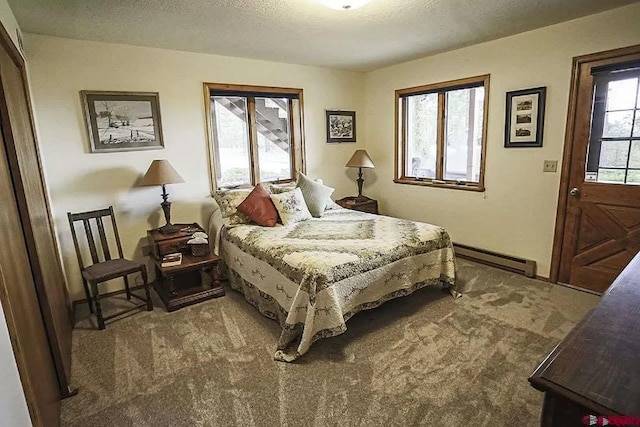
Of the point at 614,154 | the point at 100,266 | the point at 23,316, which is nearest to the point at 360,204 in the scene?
the point at 614,154

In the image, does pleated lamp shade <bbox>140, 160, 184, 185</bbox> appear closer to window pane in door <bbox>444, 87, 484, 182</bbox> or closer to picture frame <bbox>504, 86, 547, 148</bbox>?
window pane in door <bbox>444, 87, 484, 182</bbox>

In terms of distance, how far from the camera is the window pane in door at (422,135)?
4.26m

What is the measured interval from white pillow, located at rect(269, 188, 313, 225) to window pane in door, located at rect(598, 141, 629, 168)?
2.60 metres

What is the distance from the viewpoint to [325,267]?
90.0 inches

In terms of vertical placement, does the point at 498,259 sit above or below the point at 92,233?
below

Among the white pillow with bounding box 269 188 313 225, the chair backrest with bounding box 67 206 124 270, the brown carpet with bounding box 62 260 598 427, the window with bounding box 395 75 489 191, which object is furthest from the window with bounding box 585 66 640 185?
the chair backrest with bounding box 67 206 124 270

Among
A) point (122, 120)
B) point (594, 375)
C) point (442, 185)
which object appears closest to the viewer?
point (594, 375)

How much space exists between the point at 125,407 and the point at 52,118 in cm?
245

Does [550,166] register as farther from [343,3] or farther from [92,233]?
[92,233]

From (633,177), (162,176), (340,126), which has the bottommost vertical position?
(633,177)

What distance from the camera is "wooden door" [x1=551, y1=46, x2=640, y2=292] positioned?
108 inches

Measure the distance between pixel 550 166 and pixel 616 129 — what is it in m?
0.53

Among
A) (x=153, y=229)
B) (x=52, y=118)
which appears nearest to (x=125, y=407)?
(x=153, y=229)

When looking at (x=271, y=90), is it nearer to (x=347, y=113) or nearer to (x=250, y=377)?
(x=347, y=113)
